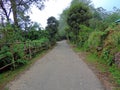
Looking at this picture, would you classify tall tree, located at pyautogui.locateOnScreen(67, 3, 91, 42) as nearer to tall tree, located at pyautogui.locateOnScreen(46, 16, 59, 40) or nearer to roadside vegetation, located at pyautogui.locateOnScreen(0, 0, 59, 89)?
roadside vegetation, located at pyautogui.locateOnScreen(0, 0, 59, 89)

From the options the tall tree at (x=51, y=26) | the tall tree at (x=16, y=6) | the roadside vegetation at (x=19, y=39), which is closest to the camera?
the roadside vegetation at (x=19, y=39)

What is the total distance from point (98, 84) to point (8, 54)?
5.40 metres

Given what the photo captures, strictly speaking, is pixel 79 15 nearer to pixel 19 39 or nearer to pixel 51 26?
pixel 51 26

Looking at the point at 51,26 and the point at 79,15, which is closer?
the point at 79,15

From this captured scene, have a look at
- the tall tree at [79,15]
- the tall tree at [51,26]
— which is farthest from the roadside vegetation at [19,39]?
the tall tree at [79,15]

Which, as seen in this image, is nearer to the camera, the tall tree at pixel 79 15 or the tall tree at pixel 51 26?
the tall tree at pixel 79 15

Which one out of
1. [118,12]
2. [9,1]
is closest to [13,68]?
[9,1]

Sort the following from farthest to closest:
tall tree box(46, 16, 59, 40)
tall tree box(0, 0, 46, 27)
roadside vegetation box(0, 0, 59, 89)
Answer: tall tree box(46, 16, 59, 40) → tall tree box(0, 0, 46, 27) → roadside vegetation box(0, 0, 59, 89)

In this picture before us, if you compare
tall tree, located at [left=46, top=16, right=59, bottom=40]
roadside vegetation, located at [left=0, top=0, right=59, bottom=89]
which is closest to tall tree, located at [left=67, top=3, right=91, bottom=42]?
roadside vegetation, located at [left=0, top=0, right=59, bottom=89]

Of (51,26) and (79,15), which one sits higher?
(79,15)

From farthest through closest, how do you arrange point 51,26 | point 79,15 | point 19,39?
1. point 51,26
2. point 79,15
3. point 19,39

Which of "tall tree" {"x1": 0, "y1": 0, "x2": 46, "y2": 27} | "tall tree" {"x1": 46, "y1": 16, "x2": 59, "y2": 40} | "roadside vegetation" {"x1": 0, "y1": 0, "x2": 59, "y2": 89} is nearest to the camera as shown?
"roadside vegetation" {"x1": 0, "y1": 0, "x2": 59, "y2": 89}

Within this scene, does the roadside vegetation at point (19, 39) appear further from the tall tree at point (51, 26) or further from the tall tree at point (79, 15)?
the tall tree at point (79, 15)

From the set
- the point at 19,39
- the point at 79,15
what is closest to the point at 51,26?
the point at 79,15
